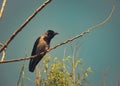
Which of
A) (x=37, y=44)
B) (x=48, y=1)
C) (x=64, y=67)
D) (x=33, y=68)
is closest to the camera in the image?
(x=48, y=1)

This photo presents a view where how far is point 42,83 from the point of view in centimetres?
952

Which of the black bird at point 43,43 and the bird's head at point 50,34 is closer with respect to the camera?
the black bird at point 43,43

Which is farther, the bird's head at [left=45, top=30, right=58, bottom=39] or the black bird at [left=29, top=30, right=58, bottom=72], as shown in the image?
the bird's head at [left=45, top=30, right=58, bottom=39]

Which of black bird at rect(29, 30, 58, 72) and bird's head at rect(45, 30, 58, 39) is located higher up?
bird's head at rect(45, 30, 58, 39)

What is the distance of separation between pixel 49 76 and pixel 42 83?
1.07 ft

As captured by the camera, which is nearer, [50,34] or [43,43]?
[43,43]

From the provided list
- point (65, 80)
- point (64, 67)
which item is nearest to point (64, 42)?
point (64, 67)

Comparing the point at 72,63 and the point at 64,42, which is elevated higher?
the point at 72,63

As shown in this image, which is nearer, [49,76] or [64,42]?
[64,42]

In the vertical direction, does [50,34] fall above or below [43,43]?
above

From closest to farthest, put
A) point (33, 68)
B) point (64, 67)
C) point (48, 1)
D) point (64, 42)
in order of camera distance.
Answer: point (48, 1) < point (64, 42) < point (33, 68) < point (64, 67)

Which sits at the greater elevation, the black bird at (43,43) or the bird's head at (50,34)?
the bird's head at (50,34)

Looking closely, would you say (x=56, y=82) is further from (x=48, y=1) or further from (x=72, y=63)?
(x=48, y=1)

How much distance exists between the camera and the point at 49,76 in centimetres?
969
